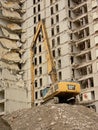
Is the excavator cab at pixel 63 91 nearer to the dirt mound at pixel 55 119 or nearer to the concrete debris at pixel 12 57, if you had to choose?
the dirt mound at pixel 55 119

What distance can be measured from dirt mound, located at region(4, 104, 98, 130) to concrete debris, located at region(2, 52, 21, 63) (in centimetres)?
3420

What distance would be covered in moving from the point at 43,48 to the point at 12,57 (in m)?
8.62

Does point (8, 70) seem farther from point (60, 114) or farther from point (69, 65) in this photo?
point (60, 114)

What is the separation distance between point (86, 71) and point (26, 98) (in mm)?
15124

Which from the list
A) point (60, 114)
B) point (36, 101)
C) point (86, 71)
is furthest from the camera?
point (36, 101)

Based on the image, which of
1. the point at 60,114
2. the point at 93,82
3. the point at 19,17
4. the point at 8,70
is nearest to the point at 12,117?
the point at 60,114

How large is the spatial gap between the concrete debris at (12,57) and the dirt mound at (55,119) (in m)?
34.2

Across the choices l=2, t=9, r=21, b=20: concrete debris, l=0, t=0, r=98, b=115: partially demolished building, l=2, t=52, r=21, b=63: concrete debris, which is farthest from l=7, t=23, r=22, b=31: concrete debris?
l=2, t=52, r=21, b=63: concrete debris

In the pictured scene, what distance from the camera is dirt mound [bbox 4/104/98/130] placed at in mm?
29211

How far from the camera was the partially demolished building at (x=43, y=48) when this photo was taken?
57844mm

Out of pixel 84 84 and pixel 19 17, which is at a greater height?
pixel 19 17

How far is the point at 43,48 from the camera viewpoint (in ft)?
216

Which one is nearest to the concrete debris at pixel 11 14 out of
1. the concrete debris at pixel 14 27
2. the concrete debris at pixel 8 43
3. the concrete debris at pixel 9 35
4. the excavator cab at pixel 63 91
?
the concrete debris at pixel 14 27

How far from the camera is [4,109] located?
201 feet
